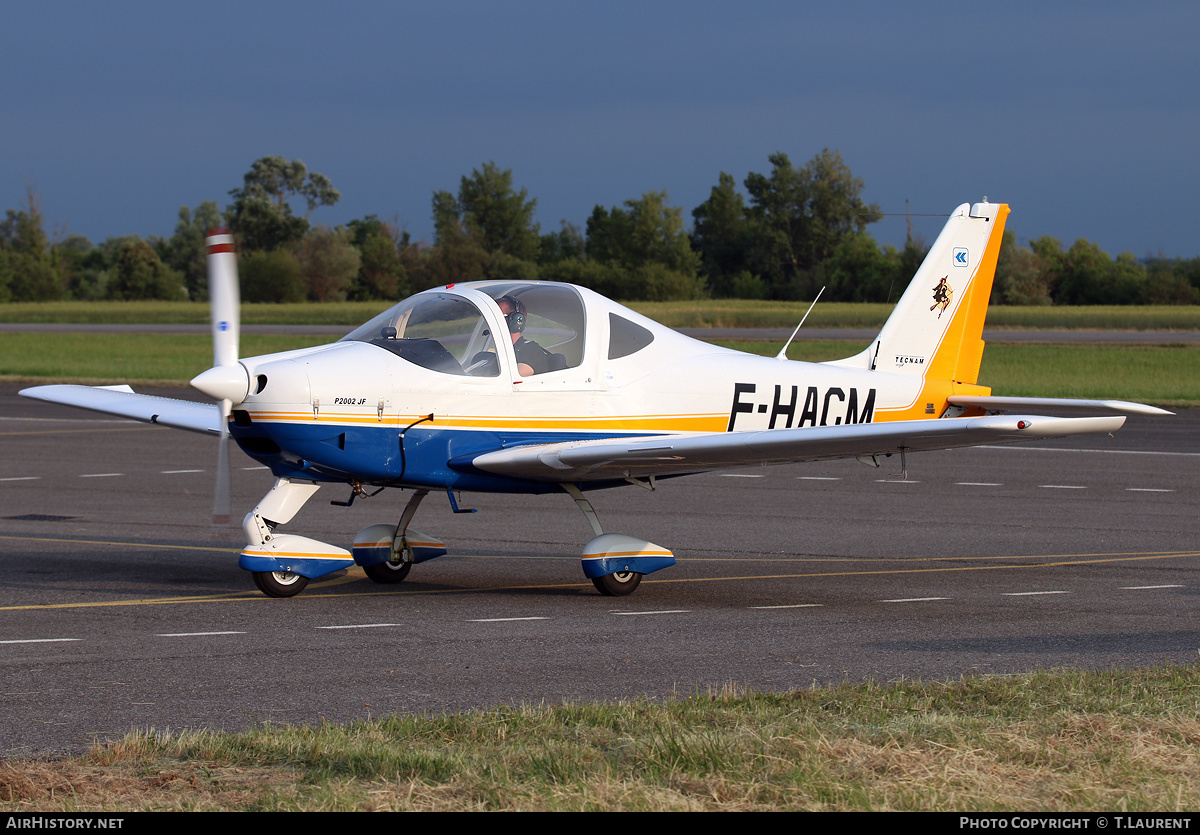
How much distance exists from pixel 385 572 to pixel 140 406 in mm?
3078

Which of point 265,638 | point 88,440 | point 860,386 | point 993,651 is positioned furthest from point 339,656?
point 88,440

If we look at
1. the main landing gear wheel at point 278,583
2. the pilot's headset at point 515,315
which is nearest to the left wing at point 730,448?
the pilot's headset at point 515,315

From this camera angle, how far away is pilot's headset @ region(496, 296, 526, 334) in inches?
390

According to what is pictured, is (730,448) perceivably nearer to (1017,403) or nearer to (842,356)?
(1017,403)

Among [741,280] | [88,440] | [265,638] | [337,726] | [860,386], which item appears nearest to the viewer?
[337,726]

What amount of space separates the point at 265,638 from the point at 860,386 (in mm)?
5941

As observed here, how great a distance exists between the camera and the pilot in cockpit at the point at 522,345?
9922 millimetres

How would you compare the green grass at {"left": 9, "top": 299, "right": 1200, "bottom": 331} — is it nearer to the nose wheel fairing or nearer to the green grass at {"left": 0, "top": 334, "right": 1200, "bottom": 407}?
the green grass at {"left": 0, "top": 334, "right": 1200, "bottom": 407}

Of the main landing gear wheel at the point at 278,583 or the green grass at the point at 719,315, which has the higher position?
the green grass at the point at 719,315

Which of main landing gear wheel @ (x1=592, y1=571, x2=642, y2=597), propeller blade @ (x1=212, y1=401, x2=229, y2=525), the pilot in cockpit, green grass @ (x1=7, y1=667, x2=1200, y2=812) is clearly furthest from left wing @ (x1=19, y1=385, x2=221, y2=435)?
green grass @ (x1=7, y1=667, x2=1200, y2=812)

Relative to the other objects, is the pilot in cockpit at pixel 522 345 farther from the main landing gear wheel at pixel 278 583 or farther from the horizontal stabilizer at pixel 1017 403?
the horizontal stabilizer at pixel 1017 403

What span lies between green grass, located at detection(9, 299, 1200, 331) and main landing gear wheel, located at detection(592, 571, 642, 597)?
52378 mm

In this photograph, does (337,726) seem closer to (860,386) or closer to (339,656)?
(339,656)

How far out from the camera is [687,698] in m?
6.35
